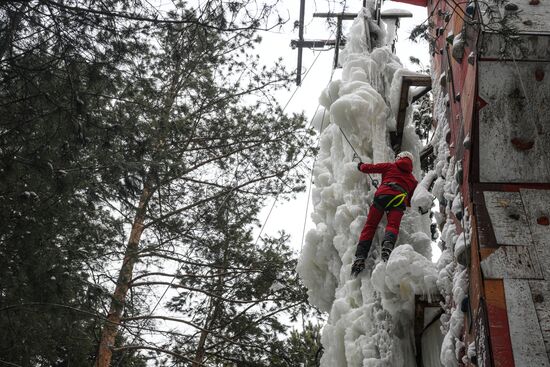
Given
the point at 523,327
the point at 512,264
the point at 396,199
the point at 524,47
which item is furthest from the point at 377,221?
the point at 523,327

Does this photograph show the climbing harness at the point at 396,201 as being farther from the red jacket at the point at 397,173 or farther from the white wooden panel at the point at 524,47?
the white wooden panel at the point at 524,47

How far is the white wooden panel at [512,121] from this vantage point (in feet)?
14.4

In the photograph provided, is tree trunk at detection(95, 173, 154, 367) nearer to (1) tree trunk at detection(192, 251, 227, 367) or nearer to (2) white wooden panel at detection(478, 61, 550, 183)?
(1) tree trunk at detection(192, 251, 227, 367)

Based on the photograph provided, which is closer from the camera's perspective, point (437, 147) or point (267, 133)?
point (437, 147)

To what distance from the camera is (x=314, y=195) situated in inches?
295

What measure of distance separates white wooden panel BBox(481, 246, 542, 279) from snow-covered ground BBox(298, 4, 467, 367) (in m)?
0.42

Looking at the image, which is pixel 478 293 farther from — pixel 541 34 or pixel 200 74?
pixel 200 74

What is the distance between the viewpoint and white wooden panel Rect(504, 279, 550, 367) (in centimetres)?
359

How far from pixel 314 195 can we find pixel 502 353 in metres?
4.06

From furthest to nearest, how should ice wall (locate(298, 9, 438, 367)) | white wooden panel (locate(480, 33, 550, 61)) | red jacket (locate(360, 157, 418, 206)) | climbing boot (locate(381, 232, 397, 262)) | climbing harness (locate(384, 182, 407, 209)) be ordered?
red jacket (locate(360, 157, 418, 206)) < climbing harness (locate(384, 182, 407, 209)) < climbing boot (locate(381, 232, 397, 262)) < ice wall (locate(298, 9, 438, 367)) < white wooden panel (locate(480, 33, 550, 61))

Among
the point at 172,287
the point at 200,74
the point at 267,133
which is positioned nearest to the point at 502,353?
the point at 172,287

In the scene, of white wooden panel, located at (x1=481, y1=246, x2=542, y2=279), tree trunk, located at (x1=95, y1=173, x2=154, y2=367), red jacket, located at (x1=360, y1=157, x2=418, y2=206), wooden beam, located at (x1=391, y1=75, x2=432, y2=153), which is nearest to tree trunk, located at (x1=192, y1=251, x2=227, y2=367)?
tree trunk, located at (x1=95, y1=173, x2=154, y2=367)

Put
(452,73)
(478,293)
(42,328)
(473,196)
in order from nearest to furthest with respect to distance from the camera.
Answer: (478,293), (473,196), (452,73), (42,328)

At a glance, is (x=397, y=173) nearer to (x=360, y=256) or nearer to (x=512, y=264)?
(x=360, y=256)
